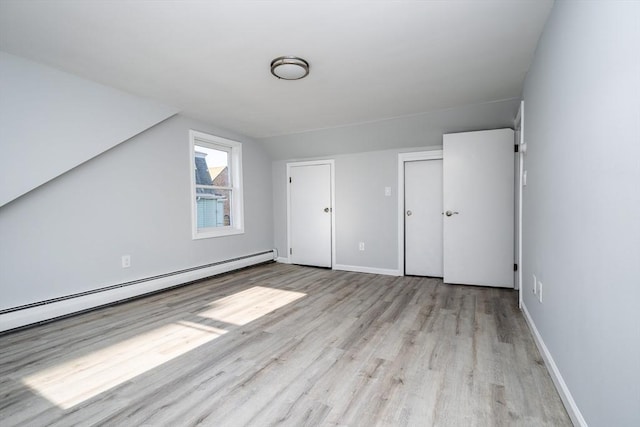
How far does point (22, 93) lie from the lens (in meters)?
2.41

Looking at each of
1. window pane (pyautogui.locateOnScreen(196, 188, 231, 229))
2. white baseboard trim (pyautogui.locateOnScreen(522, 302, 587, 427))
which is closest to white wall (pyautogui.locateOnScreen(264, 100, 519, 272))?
window pane (pyautogui.locateOnScreen(196, 188, 231, 229))

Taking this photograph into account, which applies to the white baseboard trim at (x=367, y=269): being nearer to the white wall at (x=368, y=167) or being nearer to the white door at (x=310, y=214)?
the white wall at (x=368, y=167)

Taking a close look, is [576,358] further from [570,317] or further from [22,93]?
[22,93]

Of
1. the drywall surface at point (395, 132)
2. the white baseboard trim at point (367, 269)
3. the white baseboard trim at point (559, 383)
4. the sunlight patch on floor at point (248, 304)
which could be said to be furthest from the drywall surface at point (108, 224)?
the white baseboard trim at point (559, 383)

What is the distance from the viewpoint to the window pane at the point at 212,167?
438 cm

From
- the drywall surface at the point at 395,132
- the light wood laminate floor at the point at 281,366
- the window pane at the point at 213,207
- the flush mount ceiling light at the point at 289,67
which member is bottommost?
the light wood laminate floor at the point at 281,366

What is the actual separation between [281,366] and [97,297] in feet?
7.54

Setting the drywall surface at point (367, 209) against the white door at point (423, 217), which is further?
the drywall surface at point (367, 209)

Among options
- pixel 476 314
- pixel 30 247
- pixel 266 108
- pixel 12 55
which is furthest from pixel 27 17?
pixel 476 314

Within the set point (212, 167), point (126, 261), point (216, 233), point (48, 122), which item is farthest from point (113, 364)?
point (212, 167)

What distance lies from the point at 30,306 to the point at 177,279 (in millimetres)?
1409

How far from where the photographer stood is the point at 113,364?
201 centimetres

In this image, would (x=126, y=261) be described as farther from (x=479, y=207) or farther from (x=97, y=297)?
(x=479, y=207)

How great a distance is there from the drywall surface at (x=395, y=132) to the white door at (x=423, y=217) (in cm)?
44
